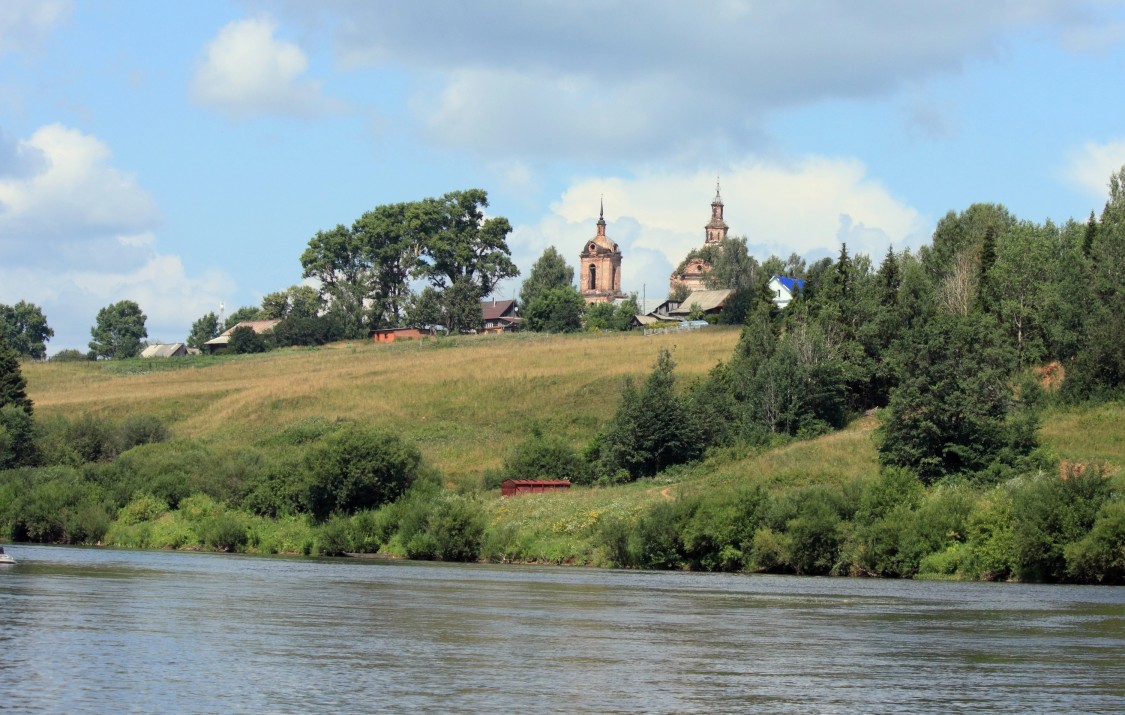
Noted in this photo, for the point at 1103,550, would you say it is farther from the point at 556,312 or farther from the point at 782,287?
the point at 556,312

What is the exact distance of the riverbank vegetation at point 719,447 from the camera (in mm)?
58094

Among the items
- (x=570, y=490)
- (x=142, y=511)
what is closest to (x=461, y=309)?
(x=570, y=490)

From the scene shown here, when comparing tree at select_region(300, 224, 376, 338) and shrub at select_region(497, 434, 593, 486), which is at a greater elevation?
tree at select_region(300, 224, 376, 338)

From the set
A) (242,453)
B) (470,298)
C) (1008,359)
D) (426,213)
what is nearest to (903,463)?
(1008,359)

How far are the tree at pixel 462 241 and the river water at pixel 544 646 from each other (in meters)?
126

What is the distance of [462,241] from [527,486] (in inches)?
4039

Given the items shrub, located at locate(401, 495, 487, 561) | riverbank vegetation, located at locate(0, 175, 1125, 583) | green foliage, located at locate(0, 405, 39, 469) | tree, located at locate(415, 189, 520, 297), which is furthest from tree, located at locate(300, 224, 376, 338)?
shrub, located at locate(401, 495, 487, 561)

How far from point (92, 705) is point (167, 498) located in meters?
57.3

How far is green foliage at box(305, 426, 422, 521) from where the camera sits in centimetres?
7256

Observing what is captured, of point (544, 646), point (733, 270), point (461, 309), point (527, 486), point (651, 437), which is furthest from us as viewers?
point (733, 270)

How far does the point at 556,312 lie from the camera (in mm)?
169750

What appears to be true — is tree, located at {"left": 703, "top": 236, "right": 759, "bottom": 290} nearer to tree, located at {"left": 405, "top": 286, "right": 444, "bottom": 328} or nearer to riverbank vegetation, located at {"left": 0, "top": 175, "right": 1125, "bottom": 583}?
tree, located at {"left": 405, "top": 286, "right": 444, "bottom": 328}

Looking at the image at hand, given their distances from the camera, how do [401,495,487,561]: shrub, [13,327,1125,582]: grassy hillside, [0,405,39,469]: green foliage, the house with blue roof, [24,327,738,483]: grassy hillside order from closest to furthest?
[13,327,1125,582]: grassy hillside
[401,495,487,561]: shrub
[0,405,39,469]: green foliage
[24,327,738,483]: grassy hillside
the house with blue roof

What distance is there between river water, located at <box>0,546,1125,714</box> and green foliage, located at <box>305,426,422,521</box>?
20489mm
